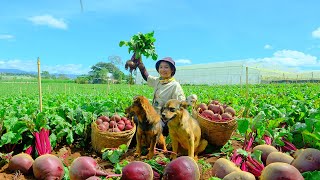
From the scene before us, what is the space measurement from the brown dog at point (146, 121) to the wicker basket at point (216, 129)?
0.71 meters

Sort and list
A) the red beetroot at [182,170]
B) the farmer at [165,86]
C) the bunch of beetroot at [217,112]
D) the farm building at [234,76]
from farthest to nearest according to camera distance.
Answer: the farm building at [234,76], the farmer at [165,86], the bunch of beetroot at [217,112], the red beetroot at [182,170]

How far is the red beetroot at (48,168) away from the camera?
4.25 meters

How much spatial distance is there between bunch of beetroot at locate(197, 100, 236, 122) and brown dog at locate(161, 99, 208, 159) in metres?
0.40

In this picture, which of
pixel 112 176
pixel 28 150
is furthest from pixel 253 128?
pixel 28 150

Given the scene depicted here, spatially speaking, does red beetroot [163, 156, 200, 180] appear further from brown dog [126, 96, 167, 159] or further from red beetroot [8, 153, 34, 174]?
red beetroot [8, 153, 34, 174]

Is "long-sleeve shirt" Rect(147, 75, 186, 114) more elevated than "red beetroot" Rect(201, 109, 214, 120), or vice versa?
"long-sleeve shirt" Rect(147, 75, 186, 114)

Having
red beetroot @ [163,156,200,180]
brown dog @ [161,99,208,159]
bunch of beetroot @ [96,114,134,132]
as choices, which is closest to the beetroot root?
red beetroot @ [163,156,200,180]

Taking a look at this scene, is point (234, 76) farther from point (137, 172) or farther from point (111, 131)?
point (137, 172)

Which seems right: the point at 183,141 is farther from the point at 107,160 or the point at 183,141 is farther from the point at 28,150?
the point at 28,150

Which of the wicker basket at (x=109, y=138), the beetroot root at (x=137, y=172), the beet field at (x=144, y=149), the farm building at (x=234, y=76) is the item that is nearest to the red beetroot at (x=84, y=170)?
the beet field at (x=144, y=149)

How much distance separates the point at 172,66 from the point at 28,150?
270cm

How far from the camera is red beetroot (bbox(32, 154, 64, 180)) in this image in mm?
4246

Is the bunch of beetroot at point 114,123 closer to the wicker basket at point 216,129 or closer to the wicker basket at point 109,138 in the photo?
the wicker basket at point 109,138

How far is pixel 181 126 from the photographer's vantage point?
4.44m
